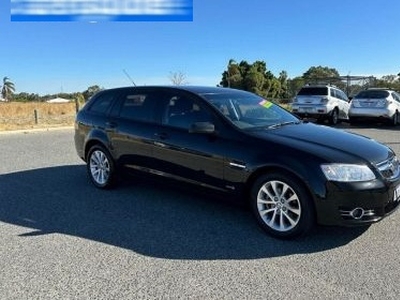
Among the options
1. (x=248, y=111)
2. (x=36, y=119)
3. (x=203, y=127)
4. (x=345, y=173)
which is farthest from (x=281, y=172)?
(x=36, y=119)

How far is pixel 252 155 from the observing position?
4359 mm

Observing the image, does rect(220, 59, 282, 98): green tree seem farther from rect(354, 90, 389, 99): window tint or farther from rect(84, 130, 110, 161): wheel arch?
rect(84, 130, 110, 161): wheel arch

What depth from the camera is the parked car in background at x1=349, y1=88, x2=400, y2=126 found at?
16.5m

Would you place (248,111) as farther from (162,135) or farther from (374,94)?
(374,94)

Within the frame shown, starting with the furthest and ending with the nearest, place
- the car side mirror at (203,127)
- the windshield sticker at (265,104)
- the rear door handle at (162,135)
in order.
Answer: the windshield sticker at (265,104) < the rear door handle at (162,135) < the car side mirror at (203,127)

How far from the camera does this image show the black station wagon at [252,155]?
3.97m

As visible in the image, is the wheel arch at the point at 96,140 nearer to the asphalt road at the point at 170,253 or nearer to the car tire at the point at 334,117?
the asphalt road at the point at 170,253

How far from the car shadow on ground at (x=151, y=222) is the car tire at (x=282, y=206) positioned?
125 mm

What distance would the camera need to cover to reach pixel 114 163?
599 centimetres

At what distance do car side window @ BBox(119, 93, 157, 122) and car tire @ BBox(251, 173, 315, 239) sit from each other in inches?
73.1

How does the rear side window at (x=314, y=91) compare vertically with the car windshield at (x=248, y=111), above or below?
above

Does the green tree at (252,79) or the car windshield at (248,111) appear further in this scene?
the green tree at (252,79)

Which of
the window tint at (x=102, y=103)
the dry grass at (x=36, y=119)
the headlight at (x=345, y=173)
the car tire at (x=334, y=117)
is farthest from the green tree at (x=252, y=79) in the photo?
the headlight at (x=345, y=173)

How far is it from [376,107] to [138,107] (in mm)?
13292
